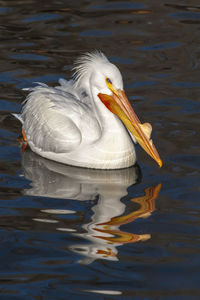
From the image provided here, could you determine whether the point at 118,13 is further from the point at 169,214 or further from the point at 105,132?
the point at 169,214

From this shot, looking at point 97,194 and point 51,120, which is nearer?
point 97,194

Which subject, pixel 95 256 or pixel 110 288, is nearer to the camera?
pixel 110 288

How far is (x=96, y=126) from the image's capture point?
6082 millimetres

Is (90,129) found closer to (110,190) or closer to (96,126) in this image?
(96,126)

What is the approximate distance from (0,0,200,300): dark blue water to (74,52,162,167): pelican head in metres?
0.28

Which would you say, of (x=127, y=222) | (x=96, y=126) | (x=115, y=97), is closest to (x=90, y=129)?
(x=96, y=126)

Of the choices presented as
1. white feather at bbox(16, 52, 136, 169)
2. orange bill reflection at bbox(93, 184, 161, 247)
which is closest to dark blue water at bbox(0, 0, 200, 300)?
orange bill reflection at bbox(93, 184, 161, 247)

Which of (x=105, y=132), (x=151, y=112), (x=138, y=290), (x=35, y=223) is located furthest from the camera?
(x=151, y=112)

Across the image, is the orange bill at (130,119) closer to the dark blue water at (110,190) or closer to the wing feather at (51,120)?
the dark blue water at (110,190)

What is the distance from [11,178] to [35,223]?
2.95 ft

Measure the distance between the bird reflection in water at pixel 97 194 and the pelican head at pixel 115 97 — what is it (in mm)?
290

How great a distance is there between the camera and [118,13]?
33.2ft

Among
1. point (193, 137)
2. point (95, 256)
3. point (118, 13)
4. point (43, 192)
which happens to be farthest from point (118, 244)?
point (118, 13)

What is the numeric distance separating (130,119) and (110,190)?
2.16 ft
